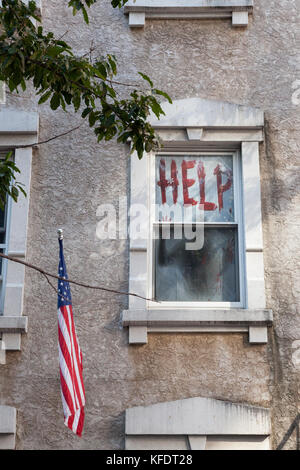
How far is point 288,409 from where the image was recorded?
657cm

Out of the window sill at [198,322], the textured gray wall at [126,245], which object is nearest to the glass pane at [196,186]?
the textured gray wall at [126,245]

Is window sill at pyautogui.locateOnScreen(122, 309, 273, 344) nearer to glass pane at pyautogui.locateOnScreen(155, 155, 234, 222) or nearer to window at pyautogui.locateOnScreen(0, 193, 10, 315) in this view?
glass pane at pyautogui.locateOnScreen(155, 155, 234, 222)

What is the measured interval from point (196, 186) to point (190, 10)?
214 cm

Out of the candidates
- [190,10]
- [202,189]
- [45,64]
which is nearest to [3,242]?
[202,189]

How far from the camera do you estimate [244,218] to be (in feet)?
23.7

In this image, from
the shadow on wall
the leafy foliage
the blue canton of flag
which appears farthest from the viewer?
the shadow on wall

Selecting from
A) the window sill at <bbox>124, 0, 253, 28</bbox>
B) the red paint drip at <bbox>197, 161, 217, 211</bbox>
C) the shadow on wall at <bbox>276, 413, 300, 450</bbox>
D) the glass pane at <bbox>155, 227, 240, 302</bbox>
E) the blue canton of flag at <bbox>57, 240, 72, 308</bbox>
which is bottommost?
the shadow on wall at <bbox>276, 413, 300, 450</bbox>

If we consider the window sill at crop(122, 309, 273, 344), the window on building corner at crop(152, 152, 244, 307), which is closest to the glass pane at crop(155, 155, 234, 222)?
the window on building corner at crop(152, 152, 244, 307)

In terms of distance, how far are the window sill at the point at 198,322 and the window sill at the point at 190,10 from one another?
3.45 m

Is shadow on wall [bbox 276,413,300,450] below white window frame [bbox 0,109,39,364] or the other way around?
below

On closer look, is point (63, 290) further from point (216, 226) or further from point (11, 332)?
point (216, 226)

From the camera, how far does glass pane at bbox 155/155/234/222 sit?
296 inches

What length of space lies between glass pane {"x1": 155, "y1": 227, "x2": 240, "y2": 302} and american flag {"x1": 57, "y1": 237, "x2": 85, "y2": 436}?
1.30 metres

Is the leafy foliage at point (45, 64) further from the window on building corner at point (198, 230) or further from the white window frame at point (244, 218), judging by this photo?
the window on building corner at point (198, 230)
